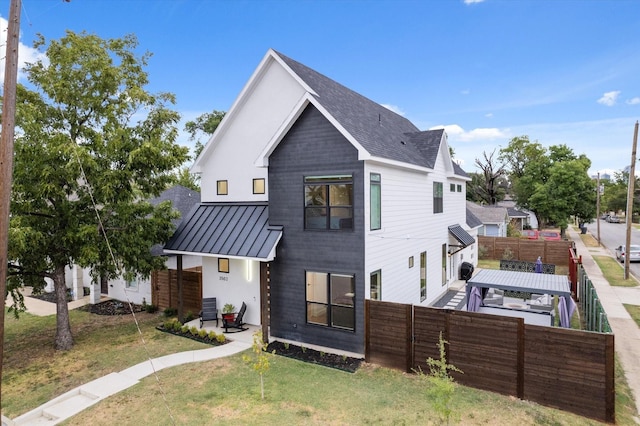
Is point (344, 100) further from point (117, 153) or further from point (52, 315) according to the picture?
point (52, 315)

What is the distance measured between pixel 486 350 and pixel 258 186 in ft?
31.6

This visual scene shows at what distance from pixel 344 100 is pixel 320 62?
2298cm

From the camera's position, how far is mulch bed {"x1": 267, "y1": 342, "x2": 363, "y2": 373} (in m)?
10.4

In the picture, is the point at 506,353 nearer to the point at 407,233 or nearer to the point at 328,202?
the point at 328,202

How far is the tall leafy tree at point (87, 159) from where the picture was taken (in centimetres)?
1067

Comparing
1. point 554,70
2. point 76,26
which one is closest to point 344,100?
point 76,26

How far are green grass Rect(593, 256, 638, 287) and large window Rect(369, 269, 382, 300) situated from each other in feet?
57.4

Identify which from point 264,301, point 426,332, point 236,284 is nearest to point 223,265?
point 236,284

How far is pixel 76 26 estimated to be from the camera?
1249 centimetres

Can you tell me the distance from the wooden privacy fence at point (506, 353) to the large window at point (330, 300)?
101 centimetres

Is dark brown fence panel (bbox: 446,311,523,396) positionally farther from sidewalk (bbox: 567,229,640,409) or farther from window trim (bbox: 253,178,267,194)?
window trim (bbox: 253,178,267,194)

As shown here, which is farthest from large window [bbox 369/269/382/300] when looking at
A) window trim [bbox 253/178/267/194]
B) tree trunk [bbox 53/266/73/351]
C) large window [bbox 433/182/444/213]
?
tree trunk [bbox 53/266/73/351]

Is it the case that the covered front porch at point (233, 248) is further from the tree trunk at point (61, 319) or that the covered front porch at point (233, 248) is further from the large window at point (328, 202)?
the tree trunk at point (61, 319)

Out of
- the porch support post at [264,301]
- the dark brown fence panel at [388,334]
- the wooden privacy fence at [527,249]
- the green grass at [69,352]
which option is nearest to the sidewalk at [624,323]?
the wooden privacy fence at [527,249]
